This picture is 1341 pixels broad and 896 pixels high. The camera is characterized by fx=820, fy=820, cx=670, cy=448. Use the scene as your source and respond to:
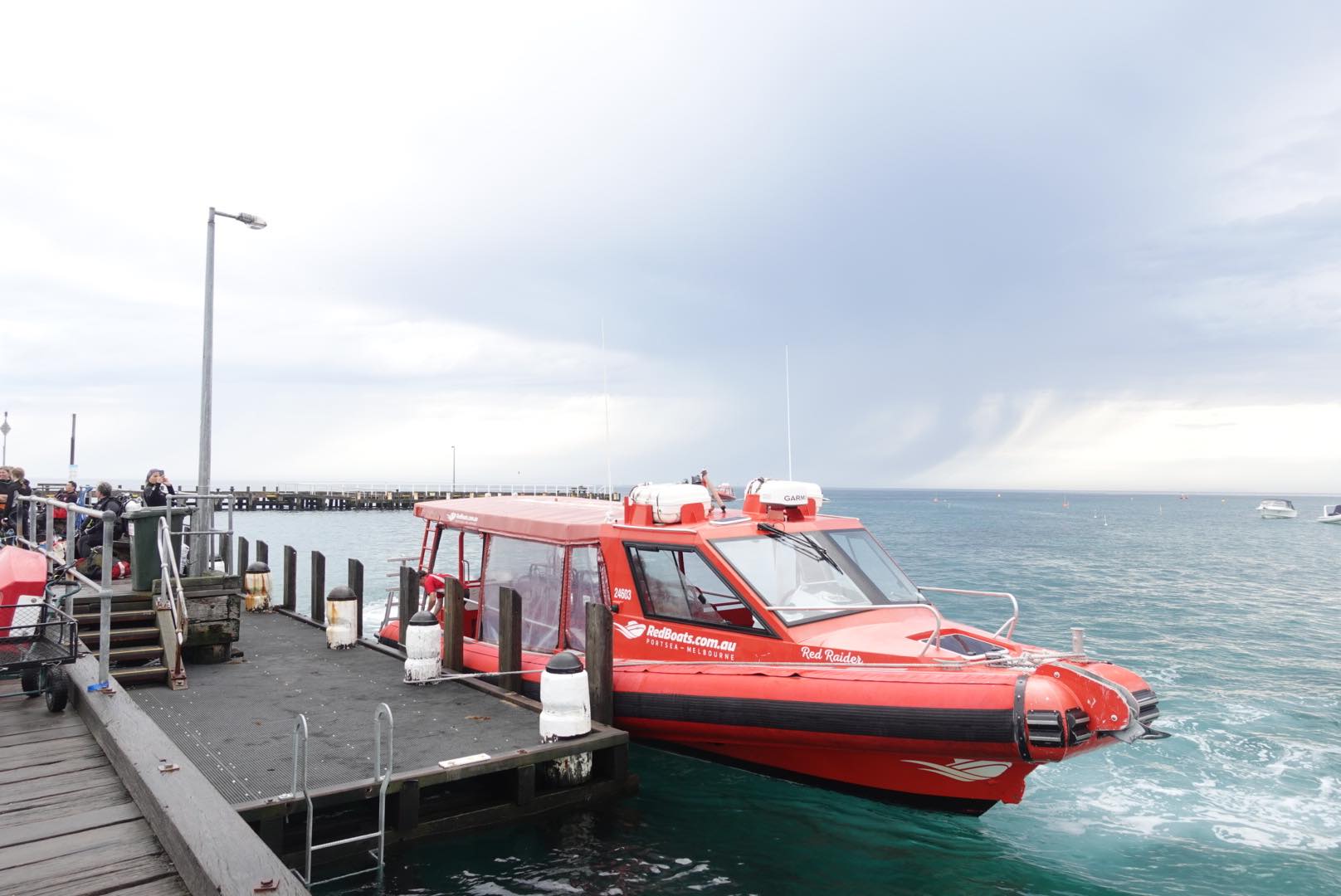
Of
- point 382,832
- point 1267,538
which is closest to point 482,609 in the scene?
point 382,832

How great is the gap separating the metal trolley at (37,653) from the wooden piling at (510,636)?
3746 millimetres

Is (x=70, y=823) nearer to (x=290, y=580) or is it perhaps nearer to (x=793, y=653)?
(x=793, y=653)

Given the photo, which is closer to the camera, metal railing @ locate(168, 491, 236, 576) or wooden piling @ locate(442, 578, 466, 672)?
wooden piling @ locate(442, 578, 466, 672)

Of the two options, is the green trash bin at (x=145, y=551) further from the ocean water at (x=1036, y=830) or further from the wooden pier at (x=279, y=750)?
the ocean water at (x=1036, y=830)

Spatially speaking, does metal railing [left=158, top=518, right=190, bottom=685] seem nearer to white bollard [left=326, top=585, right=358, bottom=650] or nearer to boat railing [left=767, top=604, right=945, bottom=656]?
white bollard [left=326, top=585, right=358, bottom=650]

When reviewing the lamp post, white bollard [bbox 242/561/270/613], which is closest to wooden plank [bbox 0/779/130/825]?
the lamp post

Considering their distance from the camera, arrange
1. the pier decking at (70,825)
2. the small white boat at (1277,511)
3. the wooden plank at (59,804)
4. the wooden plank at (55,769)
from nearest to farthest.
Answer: the pier decking at (70,825), the wooden plank at (59,804), the wooden plank at (55,769), the small white boat at (1277,511)

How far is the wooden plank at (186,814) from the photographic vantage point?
3.30m

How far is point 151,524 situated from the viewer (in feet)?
30.4

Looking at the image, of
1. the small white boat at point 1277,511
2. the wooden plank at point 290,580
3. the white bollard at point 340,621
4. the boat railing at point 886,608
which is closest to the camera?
the boat railing at point 886,608

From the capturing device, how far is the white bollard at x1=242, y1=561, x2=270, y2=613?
13375 mm

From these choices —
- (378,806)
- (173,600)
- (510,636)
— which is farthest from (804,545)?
(173,600)

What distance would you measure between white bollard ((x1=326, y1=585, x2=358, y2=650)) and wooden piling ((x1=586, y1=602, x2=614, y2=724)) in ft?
13.5

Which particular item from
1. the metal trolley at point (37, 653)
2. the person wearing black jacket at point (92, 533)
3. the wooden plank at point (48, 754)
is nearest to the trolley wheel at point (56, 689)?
the metal trolley at point (37, 653)
